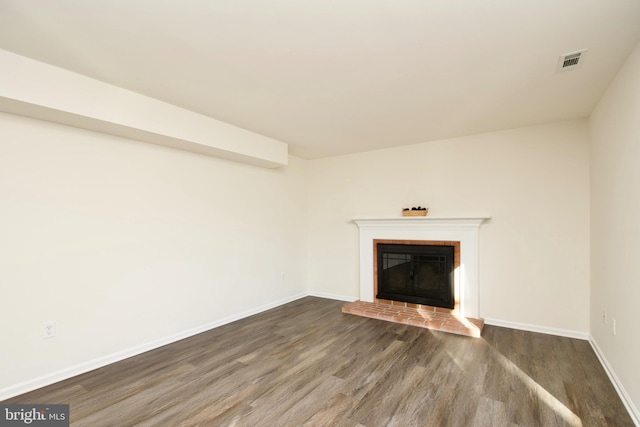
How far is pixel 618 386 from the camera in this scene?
2.23 meters

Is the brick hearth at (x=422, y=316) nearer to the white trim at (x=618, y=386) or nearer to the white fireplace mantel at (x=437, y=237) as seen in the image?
the white fireplace mantel at (x=437, y=237)

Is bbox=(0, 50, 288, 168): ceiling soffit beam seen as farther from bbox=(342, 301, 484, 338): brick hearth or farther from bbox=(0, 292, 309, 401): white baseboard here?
bbox=(342, 301, 484, 338): brick hearth

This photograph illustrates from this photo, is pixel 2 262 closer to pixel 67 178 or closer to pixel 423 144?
pixel 67 178

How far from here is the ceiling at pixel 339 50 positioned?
162 cm

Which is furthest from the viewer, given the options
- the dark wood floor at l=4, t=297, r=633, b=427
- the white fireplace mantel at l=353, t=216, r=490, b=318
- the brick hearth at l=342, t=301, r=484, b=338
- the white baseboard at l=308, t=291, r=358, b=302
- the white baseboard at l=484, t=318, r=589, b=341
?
the white baseboard at l=308, t=291, r=358, b=302

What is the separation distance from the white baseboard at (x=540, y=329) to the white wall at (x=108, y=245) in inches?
125

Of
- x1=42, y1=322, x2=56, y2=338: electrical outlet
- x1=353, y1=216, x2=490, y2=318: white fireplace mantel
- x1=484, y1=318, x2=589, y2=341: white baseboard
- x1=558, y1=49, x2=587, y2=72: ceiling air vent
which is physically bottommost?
x1=484, y1=318, x2=589, y2=341: white baseboard

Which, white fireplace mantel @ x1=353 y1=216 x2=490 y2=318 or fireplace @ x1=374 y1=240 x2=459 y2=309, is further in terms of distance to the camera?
fireplace @ x1=374 y1=240 x2=459 y2=309

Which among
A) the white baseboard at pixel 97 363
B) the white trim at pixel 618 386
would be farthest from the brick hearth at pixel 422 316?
the white baseboard at pixel 97 363

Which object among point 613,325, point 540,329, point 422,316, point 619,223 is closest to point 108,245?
point 422,316

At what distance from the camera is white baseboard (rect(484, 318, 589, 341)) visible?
328cm

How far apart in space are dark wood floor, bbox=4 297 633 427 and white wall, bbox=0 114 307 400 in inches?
13.2

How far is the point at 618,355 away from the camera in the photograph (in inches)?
89.5

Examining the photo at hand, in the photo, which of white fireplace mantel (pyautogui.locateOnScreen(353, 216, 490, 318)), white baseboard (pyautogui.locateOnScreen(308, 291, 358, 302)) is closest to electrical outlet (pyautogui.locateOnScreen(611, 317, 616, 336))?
white fireplace mantel (pyautogui.locateOnScreen(353, 216, 490, 318))
